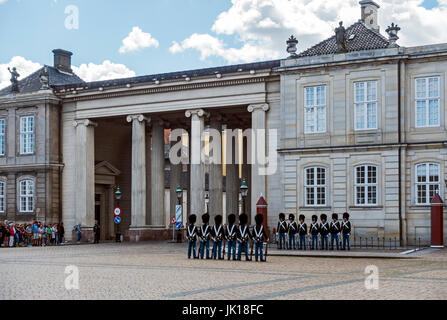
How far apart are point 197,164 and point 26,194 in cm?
1281

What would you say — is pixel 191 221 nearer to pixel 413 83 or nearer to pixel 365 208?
pixel 365 208

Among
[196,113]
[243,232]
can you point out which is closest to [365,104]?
[196,113]

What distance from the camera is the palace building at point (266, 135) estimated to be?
35.9 m

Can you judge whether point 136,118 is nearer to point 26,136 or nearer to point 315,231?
point 26,136

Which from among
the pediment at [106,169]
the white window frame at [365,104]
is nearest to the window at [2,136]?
the pediment at [106,169]

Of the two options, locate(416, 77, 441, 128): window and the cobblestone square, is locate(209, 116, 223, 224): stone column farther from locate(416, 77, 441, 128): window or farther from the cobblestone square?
the cobblestone square

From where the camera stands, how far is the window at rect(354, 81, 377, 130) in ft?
121

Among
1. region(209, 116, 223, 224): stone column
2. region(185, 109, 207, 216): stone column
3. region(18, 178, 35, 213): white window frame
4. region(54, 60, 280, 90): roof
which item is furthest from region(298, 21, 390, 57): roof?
region(18, 178, 35, 213): white window frame

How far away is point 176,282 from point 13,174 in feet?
111

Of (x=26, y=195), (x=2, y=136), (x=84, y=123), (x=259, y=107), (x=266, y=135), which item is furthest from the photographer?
(x=2, y=136)

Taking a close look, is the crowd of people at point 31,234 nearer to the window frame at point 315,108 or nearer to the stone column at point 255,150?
the stone column at point 255,150

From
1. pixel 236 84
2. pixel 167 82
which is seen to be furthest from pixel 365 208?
pixel 167 82

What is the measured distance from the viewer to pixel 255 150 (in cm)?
4075

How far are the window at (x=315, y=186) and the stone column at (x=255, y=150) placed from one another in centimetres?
311
